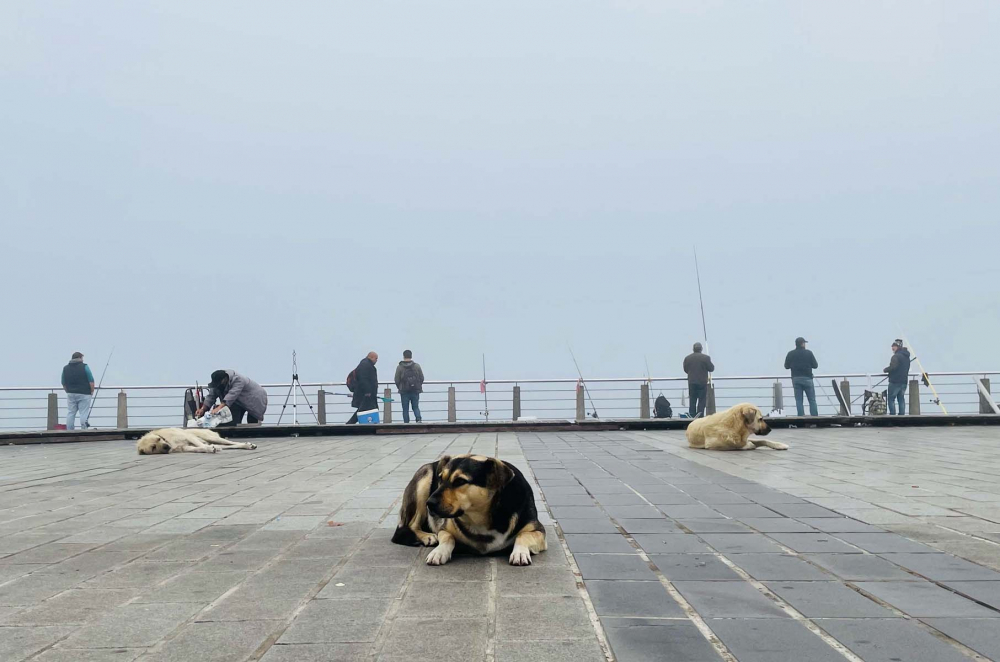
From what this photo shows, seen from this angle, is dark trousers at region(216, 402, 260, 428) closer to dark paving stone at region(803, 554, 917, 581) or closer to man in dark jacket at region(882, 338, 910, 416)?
dark paving stone at region(803, 554, 917, 581)

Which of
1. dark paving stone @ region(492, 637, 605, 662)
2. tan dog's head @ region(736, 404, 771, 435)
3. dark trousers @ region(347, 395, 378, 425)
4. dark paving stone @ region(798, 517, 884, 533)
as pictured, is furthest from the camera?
dark trousers @ region(347, 395, 378, 425)

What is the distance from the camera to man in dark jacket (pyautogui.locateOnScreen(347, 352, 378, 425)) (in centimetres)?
2000

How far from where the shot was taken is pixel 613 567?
4.13m

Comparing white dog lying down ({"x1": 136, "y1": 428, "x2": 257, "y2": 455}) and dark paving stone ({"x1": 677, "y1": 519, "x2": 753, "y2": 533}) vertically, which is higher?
white dog lying down ({"x1": 136, "y1": 428, "x2": 257, "y2": 455})

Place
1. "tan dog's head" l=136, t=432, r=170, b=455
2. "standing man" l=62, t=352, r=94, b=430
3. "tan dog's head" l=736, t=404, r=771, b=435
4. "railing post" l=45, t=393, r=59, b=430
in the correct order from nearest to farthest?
"tan dog's head" l=736, t=404, r=771, b=435 < "tan dog's head" l=136, t=432, r=170, b=455 < "standing man" l=62, t=352, r=94, b=430 < "railing post" l=45, t=393, r=59, b=430

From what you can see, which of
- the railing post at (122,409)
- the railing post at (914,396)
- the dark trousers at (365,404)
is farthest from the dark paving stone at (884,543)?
the railing post at (122,409)

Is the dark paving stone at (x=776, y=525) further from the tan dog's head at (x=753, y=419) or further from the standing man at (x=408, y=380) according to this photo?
the standing man at (x=408, y=380)

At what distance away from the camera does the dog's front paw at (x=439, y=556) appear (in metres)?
4.22

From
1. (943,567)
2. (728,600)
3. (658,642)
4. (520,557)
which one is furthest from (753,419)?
(658,642)

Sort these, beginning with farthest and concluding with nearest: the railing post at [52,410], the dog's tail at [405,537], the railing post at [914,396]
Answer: the railing post at [914,396] < the railing post at [52,410] < the dog's tail at [405,537]

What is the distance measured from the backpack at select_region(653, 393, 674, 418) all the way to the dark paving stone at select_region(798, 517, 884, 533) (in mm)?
16611

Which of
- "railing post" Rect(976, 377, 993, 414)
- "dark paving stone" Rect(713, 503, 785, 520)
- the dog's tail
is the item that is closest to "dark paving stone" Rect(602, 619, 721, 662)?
the dog's tail

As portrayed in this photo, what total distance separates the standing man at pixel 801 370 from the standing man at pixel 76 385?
16.1m

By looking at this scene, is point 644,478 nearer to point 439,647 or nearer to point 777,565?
point 777,565
